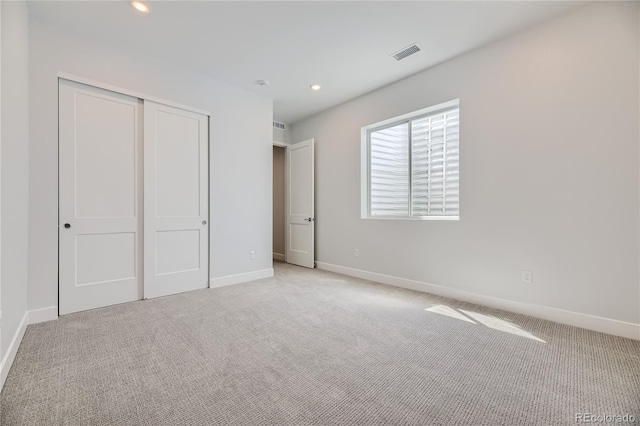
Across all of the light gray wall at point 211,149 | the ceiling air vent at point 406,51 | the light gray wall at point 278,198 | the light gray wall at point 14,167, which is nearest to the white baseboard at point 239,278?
the light gray wall at point 211,149

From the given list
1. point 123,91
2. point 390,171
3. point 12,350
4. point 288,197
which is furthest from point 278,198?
point 12,350

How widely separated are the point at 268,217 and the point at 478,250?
287 cm

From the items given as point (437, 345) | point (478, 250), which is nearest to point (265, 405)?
point (437, 345)

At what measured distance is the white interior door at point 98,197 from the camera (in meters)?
2.72

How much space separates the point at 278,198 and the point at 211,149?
2.79 m

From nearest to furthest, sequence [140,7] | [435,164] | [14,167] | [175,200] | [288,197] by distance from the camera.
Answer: [14,167]
[140,7]
[175,200]
[435,164]
[288,197]

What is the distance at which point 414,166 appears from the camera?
12.6ft

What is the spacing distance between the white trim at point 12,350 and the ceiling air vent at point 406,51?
4.07m

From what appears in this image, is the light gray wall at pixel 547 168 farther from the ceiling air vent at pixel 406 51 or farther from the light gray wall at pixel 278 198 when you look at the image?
the light gray wall at pixel 278 198

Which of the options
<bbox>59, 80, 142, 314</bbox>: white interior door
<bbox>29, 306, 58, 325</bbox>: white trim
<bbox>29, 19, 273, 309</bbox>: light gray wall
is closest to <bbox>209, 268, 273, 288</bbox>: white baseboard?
<bbox>29, 19, 273, 309</bbox>: light gray wall

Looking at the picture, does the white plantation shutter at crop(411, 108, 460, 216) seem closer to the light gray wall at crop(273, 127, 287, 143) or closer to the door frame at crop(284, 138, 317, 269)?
the door frame at crop(284, 138, 317, 269)

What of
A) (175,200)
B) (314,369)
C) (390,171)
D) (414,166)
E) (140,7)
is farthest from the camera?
(390,171)

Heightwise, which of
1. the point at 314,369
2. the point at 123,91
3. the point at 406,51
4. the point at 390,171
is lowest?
the point at 314,369

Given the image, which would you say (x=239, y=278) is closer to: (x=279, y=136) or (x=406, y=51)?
(x=279, y=136)
